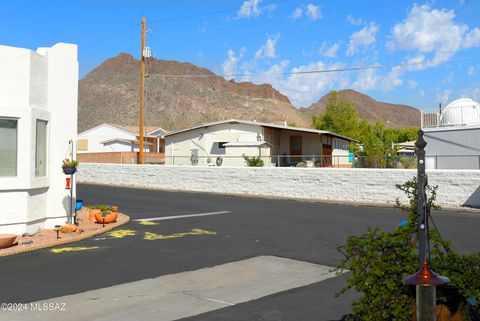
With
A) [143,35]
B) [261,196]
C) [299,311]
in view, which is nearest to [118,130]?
[143,35]

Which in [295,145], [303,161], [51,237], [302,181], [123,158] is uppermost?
[295,145]

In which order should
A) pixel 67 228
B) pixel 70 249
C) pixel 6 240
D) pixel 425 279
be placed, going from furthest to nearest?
pixel 67 228
pixel 70 249
pixel 6 240
pixel 425 279

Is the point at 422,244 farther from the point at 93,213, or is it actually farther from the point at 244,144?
the point at 244,144

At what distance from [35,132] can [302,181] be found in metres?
14.8

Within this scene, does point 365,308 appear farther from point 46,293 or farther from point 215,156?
point 215,156

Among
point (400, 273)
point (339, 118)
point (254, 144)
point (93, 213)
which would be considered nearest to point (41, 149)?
point (93, 213)

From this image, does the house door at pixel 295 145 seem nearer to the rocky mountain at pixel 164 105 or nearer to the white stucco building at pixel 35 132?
the white stucco building at pixel 35 132

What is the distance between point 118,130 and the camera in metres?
59.6

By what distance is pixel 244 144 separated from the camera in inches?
1401

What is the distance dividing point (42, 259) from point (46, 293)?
8.45ft

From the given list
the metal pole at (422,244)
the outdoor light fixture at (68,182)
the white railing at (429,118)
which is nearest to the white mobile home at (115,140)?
the white railing at (429,118)

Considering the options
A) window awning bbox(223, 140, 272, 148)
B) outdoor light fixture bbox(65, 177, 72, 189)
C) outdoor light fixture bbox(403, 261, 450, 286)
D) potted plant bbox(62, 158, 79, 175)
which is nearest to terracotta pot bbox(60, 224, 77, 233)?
outdoor light fixture bbox(65, 177, 72, 189)

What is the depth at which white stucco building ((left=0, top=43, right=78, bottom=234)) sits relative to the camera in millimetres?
11625

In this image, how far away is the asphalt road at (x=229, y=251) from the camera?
702cm
